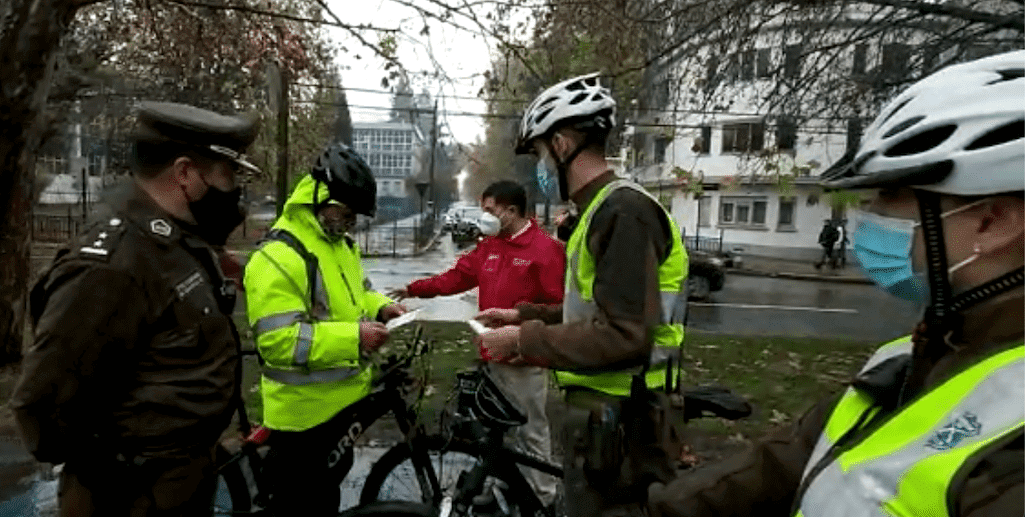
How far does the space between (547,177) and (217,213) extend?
1.24 metres

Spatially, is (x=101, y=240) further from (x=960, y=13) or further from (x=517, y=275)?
(x=960, y=13)

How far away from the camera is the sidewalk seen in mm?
24453

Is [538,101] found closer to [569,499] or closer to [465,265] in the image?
[569,499]

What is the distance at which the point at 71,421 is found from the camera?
6.71 ft

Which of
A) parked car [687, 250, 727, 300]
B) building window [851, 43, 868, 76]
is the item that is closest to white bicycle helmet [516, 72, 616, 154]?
building window [851, 43, 868, 76]

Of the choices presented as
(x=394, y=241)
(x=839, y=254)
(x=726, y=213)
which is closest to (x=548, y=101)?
(x=394, y=241)

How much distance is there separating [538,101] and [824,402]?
59.9 inches

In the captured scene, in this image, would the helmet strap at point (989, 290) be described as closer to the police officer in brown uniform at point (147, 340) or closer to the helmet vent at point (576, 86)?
the helmet vent at point (576, 86)

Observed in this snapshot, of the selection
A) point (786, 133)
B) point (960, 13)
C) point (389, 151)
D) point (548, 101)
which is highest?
point (389, 151)

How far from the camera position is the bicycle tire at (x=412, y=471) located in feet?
10.6

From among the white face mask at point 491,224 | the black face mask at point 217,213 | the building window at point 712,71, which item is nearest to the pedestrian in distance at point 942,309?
the black face mask at point 217,213

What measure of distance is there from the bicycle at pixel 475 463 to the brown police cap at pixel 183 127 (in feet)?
4.72

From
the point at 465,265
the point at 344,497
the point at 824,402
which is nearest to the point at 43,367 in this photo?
the point at 824,402

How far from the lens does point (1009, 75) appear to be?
4.00 ft
